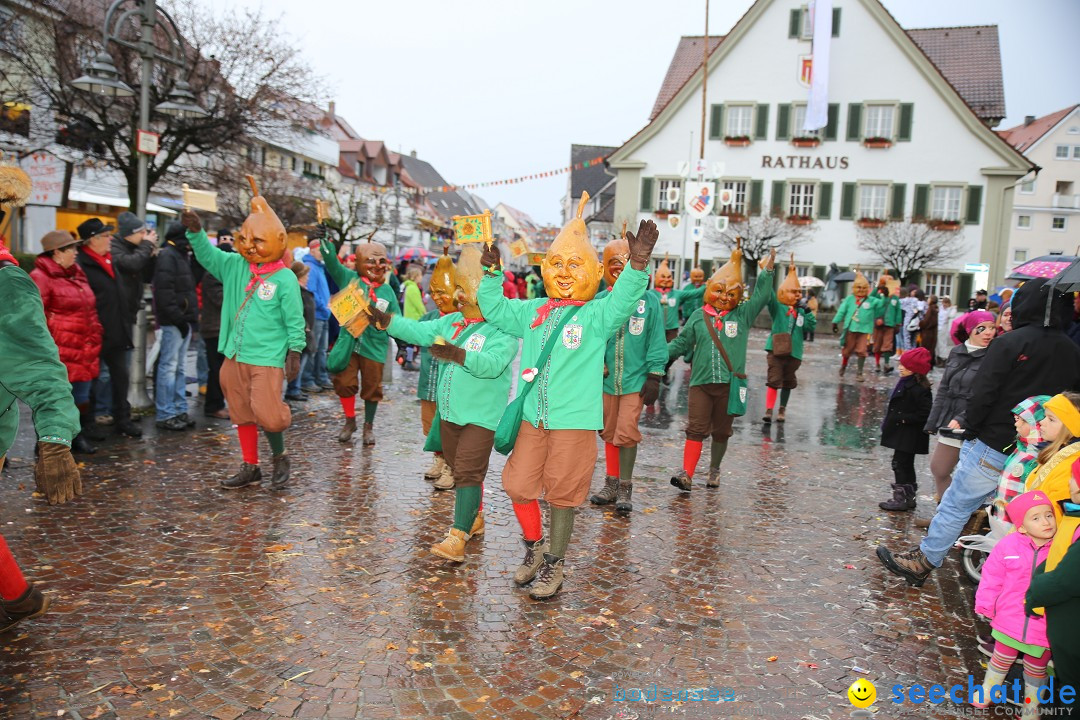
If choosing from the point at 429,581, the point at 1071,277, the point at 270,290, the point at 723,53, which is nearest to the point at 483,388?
the point at 429,581

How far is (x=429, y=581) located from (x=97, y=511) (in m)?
2.71

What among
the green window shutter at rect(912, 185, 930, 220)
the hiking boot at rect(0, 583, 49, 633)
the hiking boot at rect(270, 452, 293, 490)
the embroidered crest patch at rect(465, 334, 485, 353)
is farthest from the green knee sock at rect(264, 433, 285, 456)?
the green window shutter at rect(912, 185, 930, 220)

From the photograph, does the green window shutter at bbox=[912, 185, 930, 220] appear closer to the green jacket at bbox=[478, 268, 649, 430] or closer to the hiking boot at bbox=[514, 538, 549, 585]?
the green jacket at bbox=[478, 268, 649, 430]

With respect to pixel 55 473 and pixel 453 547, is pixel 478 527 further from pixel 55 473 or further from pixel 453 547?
pixel 55 473

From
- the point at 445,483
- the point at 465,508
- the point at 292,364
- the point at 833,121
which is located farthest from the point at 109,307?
A: the point at 833,121

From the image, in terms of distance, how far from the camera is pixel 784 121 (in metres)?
34.1

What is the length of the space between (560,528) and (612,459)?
81.9 inches

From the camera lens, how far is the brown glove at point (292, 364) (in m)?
6.04

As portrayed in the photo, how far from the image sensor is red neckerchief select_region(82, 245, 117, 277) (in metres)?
7.45

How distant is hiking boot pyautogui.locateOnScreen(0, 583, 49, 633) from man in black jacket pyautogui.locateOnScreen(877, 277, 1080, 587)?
512 cm

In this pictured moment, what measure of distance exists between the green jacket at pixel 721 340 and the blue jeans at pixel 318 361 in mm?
6114

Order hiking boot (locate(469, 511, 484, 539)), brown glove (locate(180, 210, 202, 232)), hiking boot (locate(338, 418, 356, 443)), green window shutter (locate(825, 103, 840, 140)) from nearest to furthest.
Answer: hiking boot (locate(469, 511, 484, 539))
brown glove (locate(180, 210, 202, 232))
hiking boot (locate(338, 418, 356, 443))
green window shutter (locate(825, 103, 840, 140))

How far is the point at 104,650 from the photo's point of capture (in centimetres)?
368

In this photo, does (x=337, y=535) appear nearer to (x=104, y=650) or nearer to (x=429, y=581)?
(x=429, y=581)
